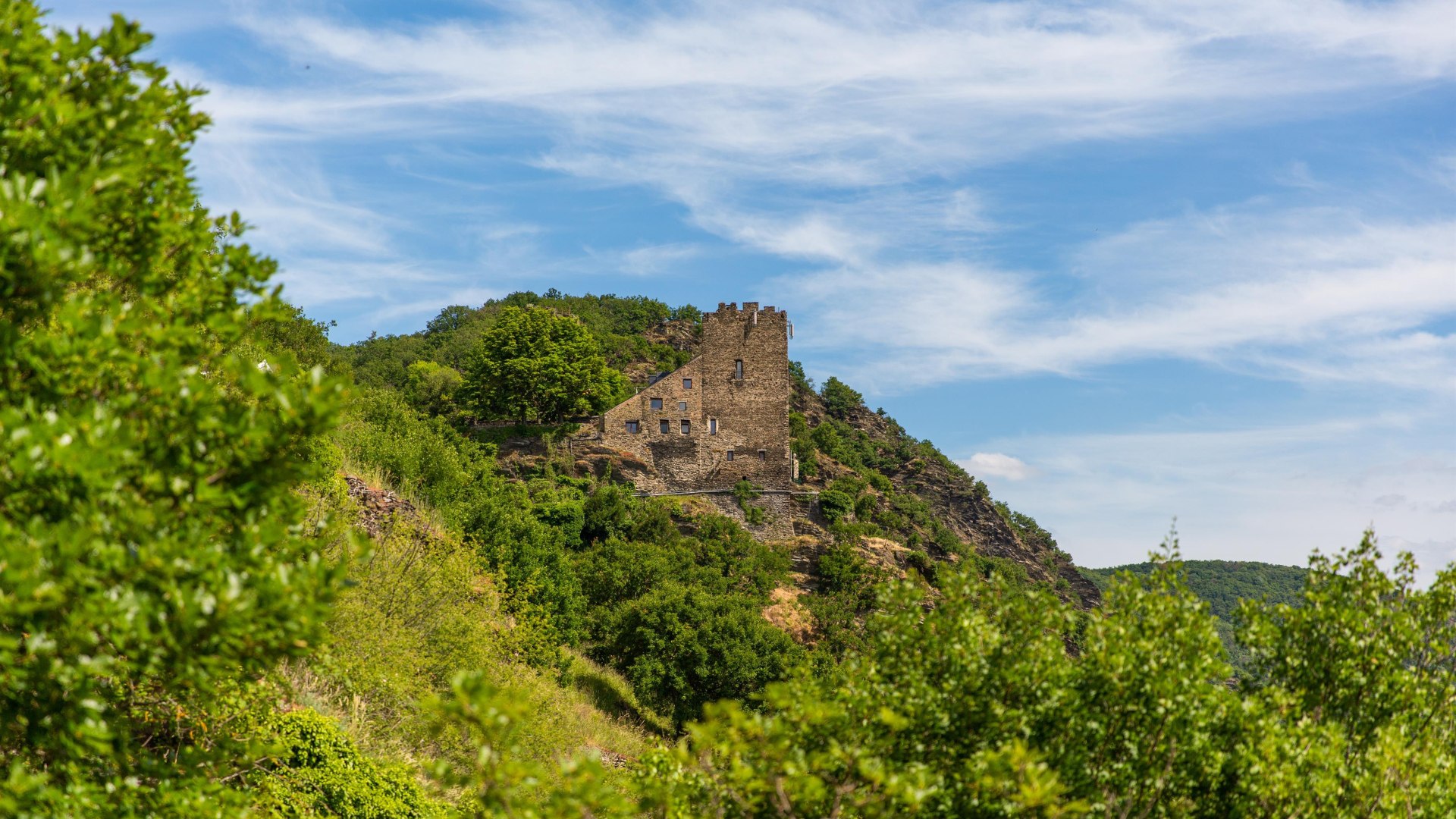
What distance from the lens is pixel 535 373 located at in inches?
2736

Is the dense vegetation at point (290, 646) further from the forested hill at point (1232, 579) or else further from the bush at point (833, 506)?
the forested hill at point (1232, 579)

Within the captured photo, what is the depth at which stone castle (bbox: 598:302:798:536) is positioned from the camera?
68438 millimetres

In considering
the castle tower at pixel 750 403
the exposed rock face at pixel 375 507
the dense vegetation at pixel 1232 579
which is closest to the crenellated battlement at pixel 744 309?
the castle tower at pixel 750 403

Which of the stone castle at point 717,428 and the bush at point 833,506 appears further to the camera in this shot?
the bush at point 833,506

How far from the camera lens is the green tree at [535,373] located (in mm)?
69812

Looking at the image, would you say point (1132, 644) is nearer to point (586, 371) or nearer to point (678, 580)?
point (678, 580)

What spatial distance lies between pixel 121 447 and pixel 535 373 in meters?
62.8

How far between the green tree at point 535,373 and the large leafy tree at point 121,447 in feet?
198

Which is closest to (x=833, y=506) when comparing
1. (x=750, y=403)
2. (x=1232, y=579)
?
(x=750, y=403)

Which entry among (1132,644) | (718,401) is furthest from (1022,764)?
(718,401)

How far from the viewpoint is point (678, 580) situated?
194 feet

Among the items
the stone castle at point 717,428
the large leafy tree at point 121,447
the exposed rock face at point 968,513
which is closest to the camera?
the large leafy tree at point 121,447

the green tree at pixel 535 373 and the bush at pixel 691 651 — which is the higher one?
the green tree at pixel 535 373

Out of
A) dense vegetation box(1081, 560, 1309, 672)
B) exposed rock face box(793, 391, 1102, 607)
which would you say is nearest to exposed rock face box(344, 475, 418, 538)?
exposed rock face box(793, 391, 1102, 607)
